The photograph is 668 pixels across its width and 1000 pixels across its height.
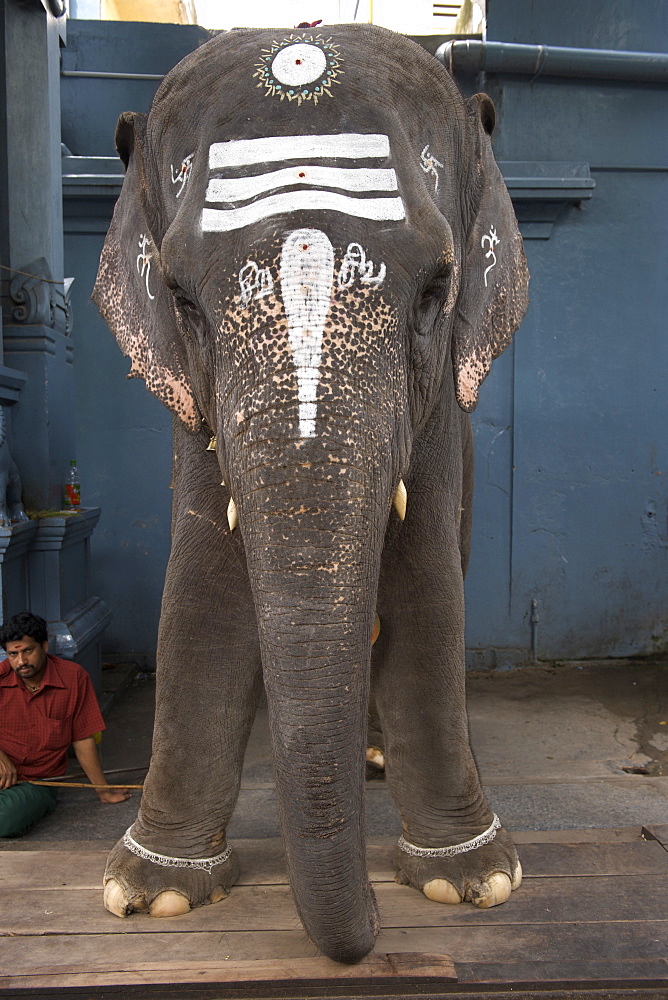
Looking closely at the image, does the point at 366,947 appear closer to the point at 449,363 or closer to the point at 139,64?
the point at 449,363

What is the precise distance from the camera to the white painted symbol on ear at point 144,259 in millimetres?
2234

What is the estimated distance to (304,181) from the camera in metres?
1.71

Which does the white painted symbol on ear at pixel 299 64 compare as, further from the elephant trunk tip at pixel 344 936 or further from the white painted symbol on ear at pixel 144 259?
the elephant trunk tip at pixel 344 936

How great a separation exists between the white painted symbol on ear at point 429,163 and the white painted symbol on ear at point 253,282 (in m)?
0.58

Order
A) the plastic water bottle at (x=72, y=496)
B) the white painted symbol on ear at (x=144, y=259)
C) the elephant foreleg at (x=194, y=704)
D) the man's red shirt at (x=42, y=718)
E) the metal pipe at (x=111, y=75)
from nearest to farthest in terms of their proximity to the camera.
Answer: the white painted symbol on ear at (x=144, y=259) < the elephant foreleg at (x=194, y=704) < the man's red shirt at (x=42, y=718) < the plastic water bottle at (x=72, y=496) < the metal pipe at (x=111, y=75)

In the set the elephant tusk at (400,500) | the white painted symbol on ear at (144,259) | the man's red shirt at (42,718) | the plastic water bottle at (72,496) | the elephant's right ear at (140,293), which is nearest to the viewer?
A: the elephant tusk at (400,500)

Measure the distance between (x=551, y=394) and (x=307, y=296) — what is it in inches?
176

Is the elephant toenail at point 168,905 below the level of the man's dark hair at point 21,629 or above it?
below

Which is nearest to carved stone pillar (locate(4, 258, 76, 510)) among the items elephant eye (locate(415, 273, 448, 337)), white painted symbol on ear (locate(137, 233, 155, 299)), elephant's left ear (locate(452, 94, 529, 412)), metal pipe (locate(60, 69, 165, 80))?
metal pipe (locate(60, 69, 165, 80))

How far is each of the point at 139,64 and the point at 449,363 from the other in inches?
181

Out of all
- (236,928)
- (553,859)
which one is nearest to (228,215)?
(236,928)

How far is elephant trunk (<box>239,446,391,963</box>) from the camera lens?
1.56 meters

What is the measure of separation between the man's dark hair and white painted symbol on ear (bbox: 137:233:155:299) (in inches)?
70.5

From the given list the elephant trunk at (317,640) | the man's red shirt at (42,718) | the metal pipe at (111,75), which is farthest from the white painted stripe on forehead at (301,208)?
the metal pipe at (111,75)
